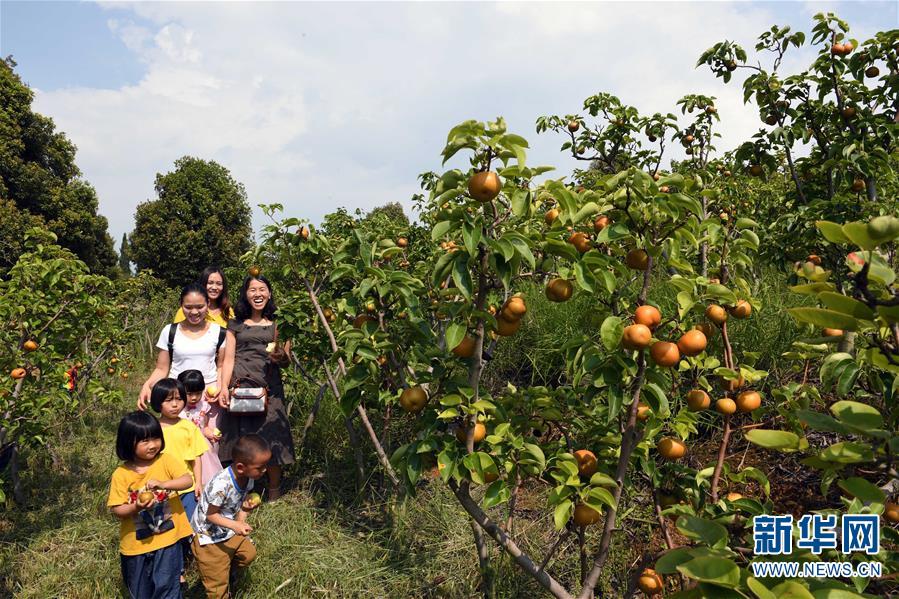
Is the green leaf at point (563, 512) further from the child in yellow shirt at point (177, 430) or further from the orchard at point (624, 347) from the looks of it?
the child in yellow shirt at point (177, 430)

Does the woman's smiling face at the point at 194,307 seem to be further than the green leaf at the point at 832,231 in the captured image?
Yes

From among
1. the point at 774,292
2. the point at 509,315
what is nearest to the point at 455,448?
the point at 509,315

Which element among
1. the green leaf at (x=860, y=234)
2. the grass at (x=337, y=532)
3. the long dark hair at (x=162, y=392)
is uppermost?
the green leaf at (x=860, y=234)

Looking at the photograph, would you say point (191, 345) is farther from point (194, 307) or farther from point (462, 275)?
point (462, 275)

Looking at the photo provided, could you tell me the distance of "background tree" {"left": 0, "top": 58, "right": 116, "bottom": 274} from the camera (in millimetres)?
9352

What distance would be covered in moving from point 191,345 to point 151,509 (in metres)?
1.11

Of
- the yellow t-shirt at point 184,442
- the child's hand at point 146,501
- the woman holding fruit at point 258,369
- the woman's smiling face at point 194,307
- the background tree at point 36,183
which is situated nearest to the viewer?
the child's hand at point 146,501

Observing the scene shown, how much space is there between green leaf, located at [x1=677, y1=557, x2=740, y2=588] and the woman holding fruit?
3.10 m

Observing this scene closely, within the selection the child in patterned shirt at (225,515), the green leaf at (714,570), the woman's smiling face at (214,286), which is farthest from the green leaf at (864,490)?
the woman's smiling face at (214,286)

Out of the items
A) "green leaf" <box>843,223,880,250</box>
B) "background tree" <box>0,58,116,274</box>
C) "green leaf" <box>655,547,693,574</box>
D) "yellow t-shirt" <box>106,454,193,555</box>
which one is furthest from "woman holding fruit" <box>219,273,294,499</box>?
"background tree" <box>0,58,116,274</box>

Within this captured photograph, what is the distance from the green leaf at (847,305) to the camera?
823 mm

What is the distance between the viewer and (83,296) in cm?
358

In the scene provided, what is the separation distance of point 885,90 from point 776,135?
1.96 feet

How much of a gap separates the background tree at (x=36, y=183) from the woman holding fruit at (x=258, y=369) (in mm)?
7757
